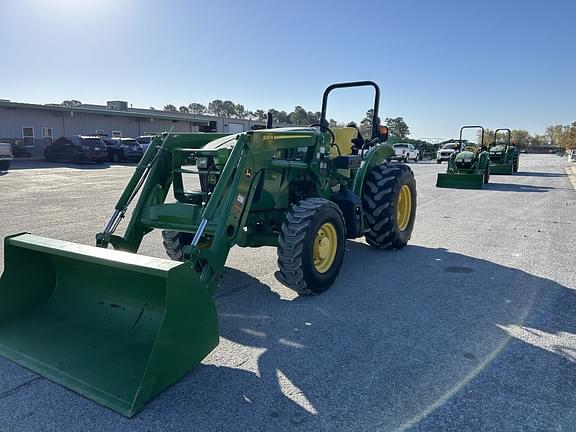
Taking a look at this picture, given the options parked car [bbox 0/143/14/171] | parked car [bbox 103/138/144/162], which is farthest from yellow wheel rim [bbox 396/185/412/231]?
parked car [bbox 103/138/144/162]

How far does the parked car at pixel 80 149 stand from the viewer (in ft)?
80.6

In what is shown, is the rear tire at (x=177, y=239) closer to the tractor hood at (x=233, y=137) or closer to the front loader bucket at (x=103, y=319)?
the tractor hood at (x=233, y=137)

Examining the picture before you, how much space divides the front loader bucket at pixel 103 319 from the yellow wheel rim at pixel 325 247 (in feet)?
5.77

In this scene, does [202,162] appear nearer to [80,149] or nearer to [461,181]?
[461,181]

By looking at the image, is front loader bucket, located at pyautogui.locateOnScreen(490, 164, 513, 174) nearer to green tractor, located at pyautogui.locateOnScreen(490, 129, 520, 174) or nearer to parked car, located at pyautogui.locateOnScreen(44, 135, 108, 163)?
green tractor, located at pyautogui.locateOnScreen(490, 129, 520, 174)

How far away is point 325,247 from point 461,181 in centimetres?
1205

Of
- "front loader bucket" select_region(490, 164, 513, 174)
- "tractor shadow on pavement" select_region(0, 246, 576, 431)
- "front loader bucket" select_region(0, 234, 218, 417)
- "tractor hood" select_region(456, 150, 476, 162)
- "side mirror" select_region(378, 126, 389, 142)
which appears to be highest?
"side mirror" select_region(378, 126, 389, 142)

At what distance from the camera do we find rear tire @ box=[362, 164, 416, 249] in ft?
19.3

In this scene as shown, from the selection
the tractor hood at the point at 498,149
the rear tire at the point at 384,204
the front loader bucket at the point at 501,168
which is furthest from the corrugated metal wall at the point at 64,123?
the rear tire at the point at 384,204

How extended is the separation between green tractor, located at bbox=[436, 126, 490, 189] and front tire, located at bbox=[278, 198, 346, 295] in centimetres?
1173

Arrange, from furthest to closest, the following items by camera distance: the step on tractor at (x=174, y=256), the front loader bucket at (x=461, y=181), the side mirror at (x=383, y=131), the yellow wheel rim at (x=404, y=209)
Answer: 1. the front loader bucket at (x=461, y=181)
2. the yellow wheel rim at (x=404, y=209)
3. the side mirror at (x=383, y=131)
4. the step on tractor at (x=174, y=256)

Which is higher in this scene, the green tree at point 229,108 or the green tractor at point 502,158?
the green tree at point 229,108

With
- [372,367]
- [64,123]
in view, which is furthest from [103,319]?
[64,123]

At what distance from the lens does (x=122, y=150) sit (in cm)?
2673
